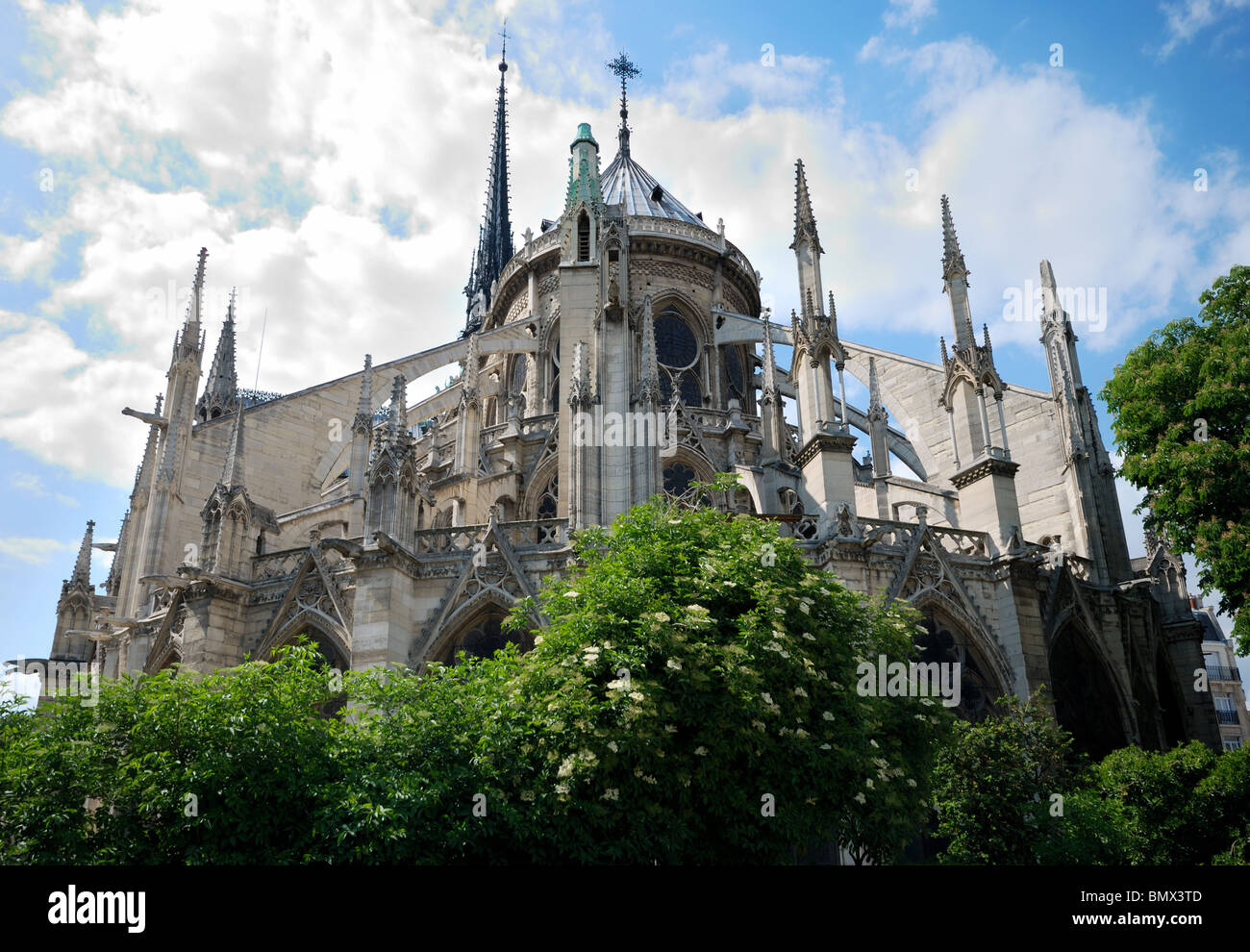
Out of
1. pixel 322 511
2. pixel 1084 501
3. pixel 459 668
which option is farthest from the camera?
pixel 322 511

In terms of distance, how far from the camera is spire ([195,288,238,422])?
145ft

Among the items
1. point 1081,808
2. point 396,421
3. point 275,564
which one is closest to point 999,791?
point 1081,808

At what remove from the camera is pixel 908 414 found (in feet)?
103

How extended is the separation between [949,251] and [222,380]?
108ft

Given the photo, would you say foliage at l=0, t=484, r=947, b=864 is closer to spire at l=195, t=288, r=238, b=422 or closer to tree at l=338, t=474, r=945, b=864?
tree at l=338, t=474, r=945, b=864

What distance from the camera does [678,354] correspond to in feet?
130

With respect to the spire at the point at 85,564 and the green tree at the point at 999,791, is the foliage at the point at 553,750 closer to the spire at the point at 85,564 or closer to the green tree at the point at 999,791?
the green tree at the point at 999,791

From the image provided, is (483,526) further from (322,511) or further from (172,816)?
(172,816)

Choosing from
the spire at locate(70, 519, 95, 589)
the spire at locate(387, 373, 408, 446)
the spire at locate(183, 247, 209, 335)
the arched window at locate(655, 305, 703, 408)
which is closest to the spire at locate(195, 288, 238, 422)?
the spire at locate(70, 519, 95, 589)

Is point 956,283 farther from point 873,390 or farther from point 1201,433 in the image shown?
point 1201,433

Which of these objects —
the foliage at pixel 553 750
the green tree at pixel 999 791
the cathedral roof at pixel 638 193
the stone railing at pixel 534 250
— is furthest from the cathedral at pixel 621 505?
the cathedral roof at pixel 638 193

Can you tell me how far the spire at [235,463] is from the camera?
80.7 ft
